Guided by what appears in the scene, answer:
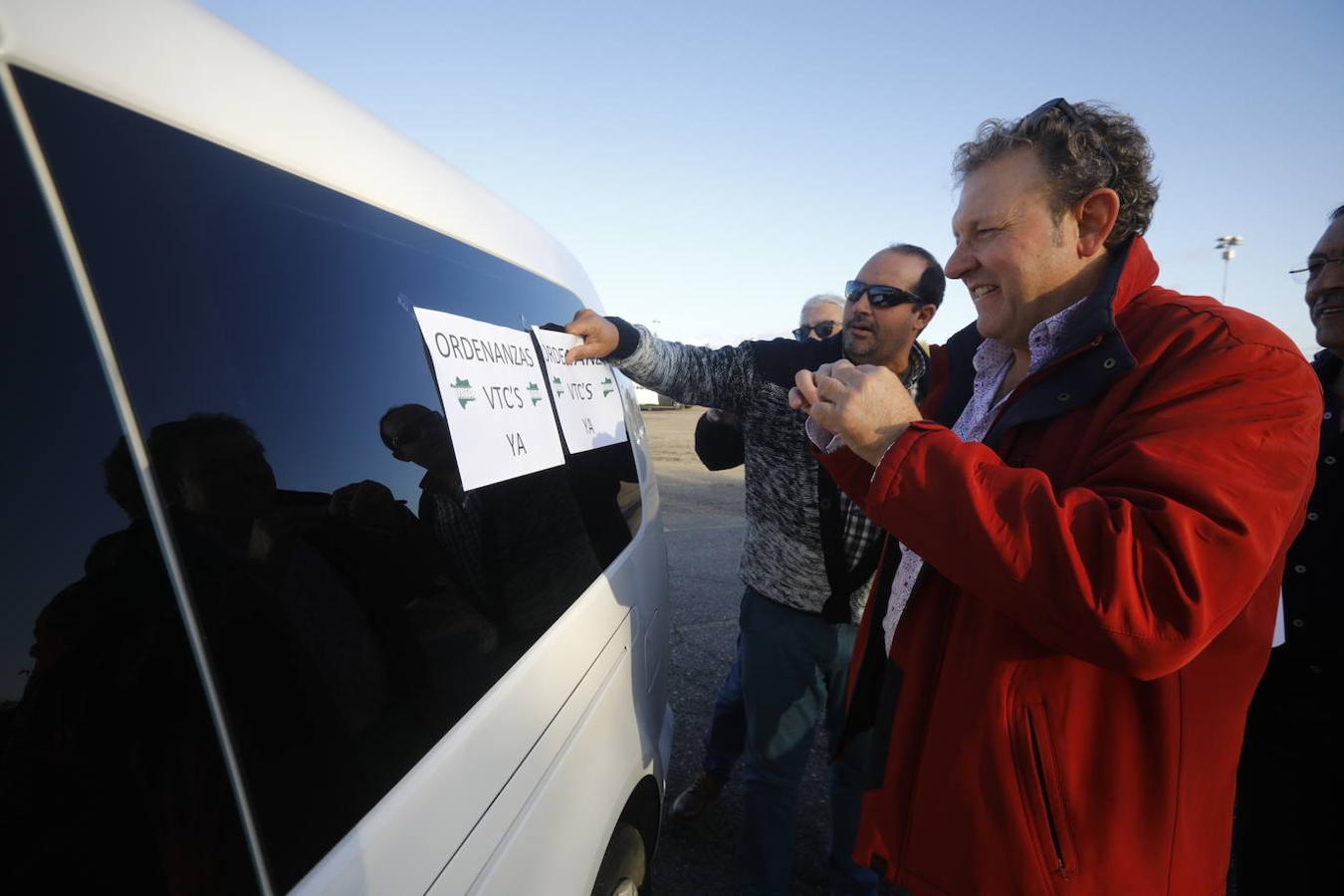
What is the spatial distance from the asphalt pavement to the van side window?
2171 mm

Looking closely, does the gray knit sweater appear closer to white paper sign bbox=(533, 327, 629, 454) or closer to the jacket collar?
white paper sign bbox=(533, 327, 629, 454)

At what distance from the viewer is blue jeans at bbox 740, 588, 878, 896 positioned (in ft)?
6.68

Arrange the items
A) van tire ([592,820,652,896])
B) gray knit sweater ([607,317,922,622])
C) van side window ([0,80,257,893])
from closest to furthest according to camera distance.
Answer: van side window ([0,80,257,893]) < van tire ([592,820,652,896]) < gray knit sweater ([607,317,922,622])

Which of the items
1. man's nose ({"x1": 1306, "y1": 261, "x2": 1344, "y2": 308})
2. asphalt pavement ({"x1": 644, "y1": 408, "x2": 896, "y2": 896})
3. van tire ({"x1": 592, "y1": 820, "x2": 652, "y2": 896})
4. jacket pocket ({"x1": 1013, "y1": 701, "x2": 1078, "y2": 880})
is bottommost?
asphalt pavement ({"x1": 644, "y1": 408, "x2": 896, "y2": 896})

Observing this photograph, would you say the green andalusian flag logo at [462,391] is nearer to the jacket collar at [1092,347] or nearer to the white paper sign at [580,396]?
the white paper sign at [580,396]

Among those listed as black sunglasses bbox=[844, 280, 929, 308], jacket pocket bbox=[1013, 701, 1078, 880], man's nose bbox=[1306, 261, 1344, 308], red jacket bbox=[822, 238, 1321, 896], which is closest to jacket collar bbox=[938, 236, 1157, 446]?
red jacket bbox=[822, 238, 1321, 896]

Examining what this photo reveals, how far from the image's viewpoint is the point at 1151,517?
2.73 ft

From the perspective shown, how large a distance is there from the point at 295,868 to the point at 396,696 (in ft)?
0.68

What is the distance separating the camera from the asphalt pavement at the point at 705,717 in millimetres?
2393

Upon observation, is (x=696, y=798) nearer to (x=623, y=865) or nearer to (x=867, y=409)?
(x=623, y=865)

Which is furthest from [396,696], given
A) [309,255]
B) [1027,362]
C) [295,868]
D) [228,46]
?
[1027,362]

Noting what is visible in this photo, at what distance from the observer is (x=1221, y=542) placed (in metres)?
0.83

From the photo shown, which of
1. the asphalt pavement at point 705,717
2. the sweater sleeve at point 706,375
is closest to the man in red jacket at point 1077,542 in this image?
the sweater sleeve at point 706,375

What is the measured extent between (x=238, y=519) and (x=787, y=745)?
6.02 feet
